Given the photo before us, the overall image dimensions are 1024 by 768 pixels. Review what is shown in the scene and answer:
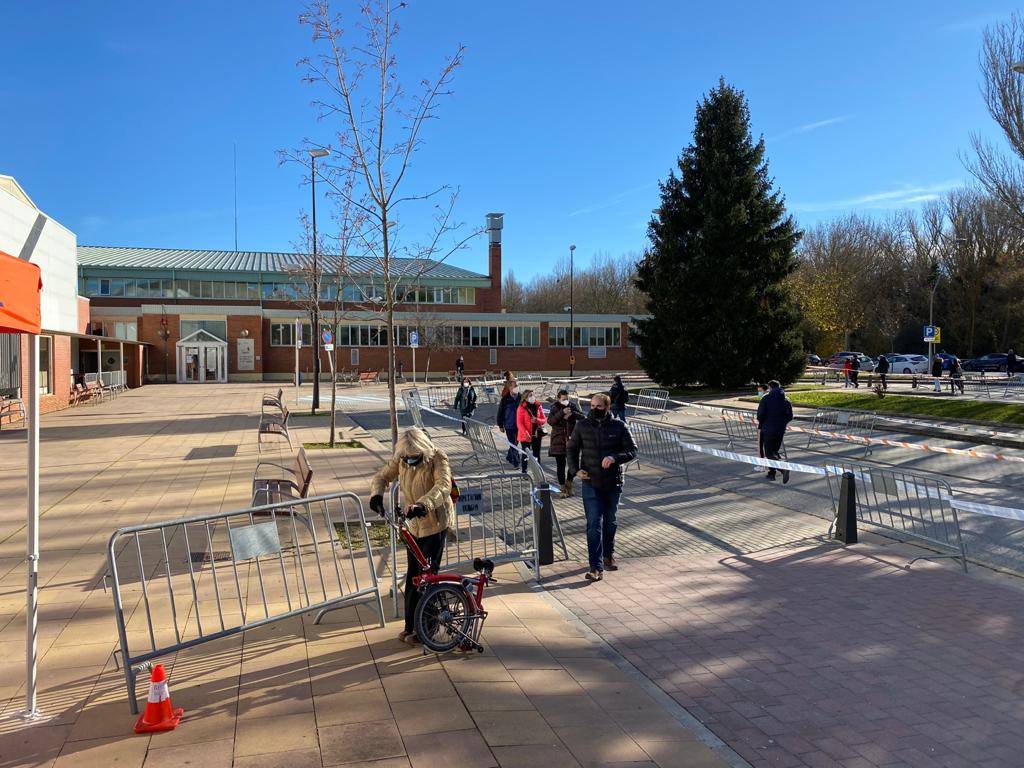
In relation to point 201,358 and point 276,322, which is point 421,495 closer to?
point 201,358

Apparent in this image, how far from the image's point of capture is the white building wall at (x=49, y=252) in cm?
432

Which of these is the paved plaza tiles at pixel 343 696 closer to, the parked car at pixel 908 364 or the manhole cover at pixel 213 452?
the manhole cover at pixel 213 452

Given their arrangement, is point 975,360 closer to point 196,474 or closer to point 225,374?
point 225,374

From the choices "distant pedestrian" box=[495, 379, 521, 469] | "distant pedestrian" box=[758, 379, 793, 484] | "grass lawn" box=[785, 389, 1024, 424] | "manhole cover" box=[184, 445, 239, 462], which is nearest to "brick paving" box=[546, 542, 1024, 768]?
"distant pedestrian" box=[758, 379, 793, 484]

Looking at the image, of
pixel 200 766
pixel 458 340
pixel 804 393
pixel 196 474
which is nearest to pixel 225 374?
pixel 458 340

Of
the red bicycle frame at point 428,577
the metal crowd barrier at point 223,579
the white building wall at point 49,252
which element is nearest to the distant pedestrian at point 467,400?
the metal crowd barrier at point 223,579

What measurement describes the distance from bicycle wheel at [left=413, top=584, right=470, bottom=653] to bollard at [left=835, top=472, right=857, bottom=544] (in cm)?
528

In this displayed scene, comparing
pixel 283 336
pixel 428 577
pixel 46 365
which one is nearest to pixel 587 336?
pixel 283 336

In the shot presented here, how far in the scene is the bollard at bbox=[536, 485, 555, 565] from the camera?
759 cm

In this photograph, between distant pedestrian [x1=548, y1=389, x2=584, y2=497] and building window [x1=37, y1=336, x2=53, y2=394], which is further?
building window [x1=37, y1=336, x2=53, y2=394]

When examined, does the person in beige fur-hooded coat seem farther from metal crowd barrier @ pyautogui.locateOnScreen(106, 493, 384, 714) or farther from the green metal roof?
the green metal roof

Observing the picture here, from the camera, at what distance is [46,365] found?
2616cm

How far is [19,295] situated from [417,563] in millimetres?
3026

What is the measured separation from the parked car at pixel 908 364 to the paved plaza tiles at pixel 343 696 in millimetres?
54494
